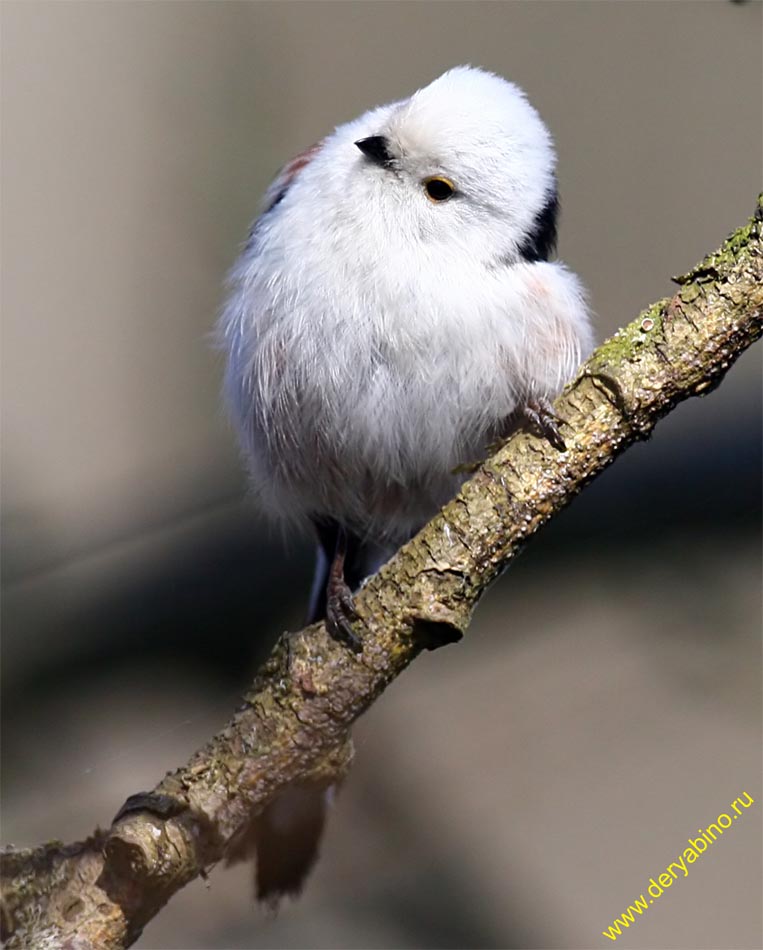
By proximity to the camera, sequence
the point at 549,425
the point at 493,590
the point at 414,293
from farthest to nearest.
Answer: the point at 493,590 < the point at 414,293 < the point at 549,425

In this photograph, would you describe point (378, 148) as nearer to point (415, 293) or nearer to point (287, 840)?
point (415, 293)

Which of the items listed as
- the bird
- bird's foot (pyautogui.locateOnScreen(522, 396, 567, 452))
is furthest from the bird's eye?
bird's foot (pyautogui.locateOnScreen(522, 396, 567, 452))

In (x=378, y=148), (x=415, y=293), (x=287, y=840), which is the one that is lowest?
(x=287, y=840)

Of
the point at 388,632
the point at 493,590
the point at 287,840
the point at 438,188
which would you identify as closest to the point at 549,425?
the point at 388,632

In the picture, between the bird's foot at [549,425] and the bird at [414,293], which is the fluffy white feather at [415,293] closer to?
the bird at [414,293]

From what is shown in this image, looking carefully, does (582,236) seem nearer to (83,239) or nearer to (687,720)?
(687,720)

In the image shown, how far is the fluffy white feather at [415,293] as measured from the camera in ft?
6.16

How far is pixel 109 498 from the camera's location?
3.29 meters

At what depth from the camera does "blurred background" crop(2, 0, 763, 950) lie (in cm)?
256

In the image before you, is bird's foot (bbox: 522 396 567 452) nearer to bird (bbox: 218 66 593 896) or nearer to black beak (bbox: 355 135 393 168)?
bird (bbox: 218 66 593 896)

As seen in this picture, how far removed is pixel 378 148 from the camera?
6.23 feet

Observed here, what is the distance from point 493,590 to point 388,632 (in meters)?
1.47

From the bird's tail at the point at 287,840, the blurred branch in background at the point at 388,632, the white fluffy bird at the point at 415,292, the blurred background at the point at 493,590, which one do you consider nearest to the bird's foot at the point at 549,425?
the blurred branch in background at the point at 388,632

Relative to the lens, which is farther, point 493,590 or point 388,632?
point 493,590
